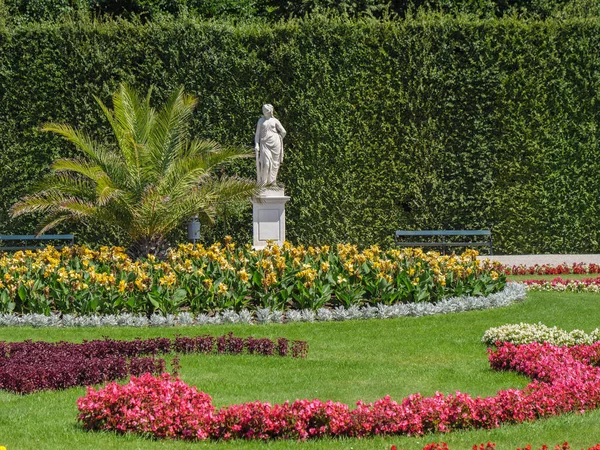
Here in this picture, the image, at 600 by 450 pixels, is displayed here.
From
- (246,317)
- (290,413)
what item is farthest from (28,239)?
(290,413)

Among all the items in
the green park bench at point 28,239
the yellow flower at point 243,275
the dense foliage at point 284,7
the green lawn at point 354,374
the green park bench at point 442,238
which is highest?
the dense foliage at point 284,7

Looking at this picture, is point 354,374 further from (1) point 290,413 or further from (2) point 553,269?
(2) point 553,269

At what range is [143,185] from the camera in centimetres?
1302

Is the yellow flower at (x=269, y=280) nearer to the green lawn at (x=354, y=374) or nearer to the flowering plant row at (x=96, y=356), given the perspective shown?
the green lawn at (x=354, y=374)

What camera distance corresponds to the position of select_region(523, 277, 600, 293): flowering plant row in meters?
13.0

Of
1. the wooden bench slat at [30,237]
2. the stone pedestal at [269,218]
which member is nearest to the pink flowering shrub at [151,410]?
the stone pedestal at [269,218]

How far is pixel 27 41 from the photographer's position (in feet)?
55.5

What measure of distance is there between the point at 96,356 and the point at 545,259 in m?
11.3

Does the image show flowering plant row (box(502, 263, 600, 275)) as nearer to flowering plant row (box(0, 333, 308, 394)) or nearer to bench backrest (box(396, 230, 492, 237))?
bench backrest (box(396, 230, 492, 237))

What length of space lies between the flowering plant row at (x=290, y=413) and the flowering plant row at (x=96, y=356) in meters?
1.12

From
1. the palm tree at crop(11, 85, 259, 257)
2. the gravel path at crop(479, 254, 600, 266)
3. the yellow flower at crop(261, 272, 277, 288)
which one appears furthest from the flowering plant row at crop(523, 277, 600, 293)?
the yellow flower at crop(261, 272, 277, 288)

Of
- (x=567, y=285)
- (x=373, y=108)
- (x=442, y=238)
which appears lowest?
(x=567, y=285)

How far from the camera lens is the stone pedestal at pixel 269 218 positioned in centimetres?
1555

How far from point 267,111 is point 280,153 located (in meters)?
0.72
